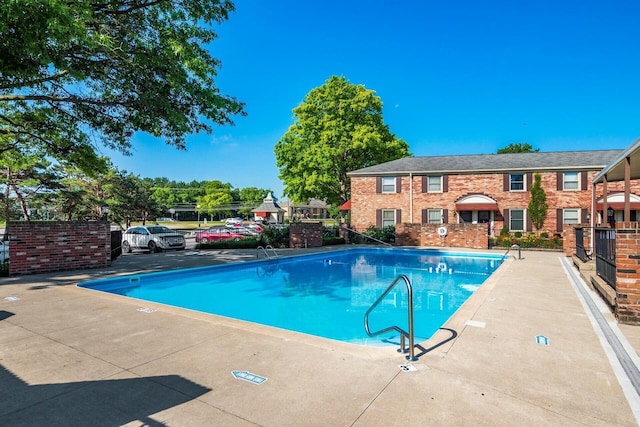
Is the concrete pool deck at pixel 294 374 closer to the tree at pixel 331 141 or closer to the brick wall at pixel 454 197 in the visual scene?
the brick wall at pixel 454 197

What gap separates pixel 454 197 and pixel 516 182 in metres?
3.77

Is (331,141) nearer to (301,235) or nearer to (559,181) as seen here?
(301,235)

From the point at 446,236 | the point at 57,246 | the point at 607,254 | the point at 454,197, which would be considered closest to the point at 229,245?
the point at 57,246

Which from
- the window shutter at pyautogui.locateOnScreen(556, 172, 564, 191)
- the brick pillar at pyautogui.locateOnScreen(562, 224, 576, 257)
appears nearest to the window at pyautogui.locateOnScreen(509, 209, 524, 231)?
the window shutter at pyautogui.locateOnScreen(556, 172, 564, 191)

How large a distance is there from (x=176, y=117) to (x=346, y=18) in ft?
43.3

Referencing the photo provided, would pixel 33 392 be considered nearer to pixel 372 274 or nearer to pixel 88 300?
pixel 88 300

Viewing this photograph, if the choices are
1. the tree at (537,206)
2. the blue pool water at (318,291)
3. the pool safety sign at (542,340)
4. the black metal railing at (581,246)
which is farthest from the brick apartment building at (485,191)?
the pool safety sign at (542,340)

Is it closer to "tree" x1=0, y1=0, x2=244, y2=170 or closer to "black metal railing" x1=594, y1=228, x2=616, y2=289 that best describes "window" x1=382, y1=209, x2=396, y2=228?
"tree" x1=0, y1=0, x2=244, y2=170

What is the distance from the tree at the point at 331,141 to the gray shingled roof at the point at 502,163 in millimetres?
3396

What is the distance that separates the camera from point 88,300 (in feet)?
23.3

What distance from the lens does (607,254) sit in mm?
6773

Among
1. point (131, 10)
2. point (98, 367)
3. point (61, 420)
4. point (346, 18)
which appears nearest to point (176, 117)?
point (131, 10)

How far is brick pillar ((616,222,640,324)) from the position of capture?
17.5ft

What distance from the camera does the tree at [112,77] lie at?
786 cm
